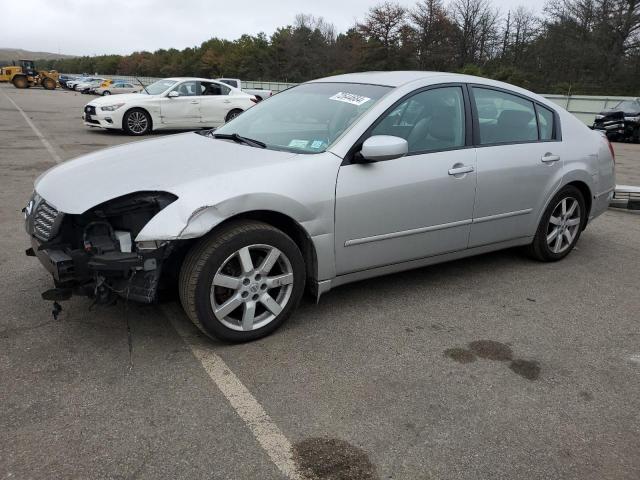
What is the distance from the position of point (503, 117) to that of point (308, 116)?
161 cm

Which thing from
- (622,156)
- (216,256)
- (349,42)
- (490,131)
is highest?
(349,42)

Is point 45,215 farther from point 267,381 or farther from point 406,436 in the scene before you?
point 406,436

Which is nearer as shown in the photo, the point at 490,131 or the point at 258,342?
the point at 258,342

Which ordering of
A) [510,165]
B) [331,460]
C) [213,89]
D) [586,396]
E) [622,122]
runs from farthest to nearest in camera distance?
[622,122]
[213,89]
[510,165]
[586,396]
[331,460]

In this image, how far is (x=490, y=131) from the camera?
421 centimetres

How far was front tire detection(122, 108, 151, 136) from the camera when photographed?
14039mm

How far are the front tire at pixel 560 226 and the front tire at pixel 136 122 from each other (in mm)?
11857

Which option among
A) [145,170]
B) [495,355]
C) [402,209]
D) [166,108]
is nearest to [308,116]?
[402,209]

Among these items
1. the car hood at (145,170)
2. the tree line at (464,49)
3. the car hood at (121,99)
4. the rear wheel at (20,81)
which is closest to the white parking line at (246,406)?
the car hood at (145,170)

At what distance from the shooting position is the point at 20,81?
48.9 m

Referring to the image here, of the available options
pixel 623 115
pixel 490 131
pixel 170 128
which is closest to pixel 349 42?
pixel 623 115

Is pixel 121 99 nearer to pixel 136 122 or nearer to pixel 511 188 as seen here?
pixel 136 122

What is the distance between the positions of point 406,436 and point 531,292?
7.24 ft

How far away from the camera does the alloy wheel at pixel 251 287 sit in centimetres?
310
